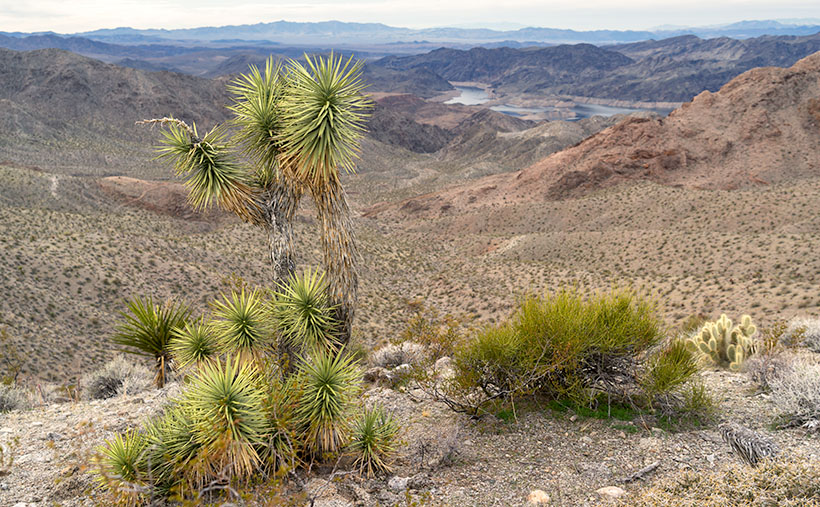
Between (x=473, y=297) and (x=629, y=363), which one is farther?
(x=473, y=297)

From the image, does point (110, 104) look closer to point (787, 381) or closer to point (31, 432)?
point (31, 432)

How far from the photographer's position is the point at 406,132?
387 feet

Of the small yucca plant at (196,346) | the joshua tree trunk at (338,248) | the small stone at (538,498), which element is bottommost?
the small stone at (538,498)

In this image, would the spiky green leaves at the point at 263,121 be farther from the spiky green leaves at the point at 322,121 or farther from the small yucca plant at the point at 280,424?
the small yucca plant at the point at 280,424

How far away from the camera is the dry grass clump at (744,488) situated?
4.48 meters

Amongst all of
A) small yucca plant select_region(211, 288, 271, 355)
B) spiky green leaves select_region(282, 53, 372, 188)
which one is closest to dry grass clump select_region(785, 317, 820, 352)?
spiky green leaves select_region(282, 53, 372, 188)

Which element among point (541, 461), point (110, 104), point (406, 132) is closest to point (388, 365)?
point (541, 461)

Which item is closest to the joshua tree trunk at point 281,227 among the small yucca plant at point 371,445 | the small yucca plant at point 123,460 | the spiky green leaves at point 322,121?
the spiky green leaves at point 322,121

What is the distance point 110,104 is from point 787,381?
10883 centimetres

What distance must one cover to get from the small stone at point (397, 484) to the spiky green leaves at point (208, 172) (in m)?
4.10

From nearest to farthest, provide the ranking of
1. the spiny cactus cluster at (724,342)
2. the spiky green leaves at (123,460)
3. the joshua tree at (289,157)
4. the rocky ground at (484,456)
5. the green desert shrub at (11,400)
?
the spiky green leaves at (123,460) < the rocky ground at (484,456) < the joshua tree at (289,157) < the green desert shrub at (11,400) < the spiny cactus cluster at (724,342)

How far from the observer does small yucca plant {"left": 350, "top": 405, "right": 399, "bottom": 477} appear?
19.8 feet

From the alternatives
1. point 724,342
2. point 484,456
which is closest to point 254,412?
point 484,456

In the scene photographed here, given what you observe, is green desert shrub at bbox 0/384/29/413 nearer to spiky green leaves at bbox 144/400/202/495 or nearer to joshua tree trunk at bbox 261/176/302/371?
spiky green leaves at bbox 144/400/202/495
